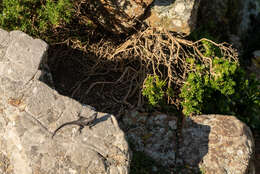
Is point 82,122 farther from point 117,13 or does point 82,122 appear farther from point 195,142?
point 117,13

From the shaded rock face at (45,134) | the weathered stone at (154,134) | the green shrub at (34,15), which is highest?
the green shrub at (34,15)

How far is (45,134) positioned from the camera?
3.39m

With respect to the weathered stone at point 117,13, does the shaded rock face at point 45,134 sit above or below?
below

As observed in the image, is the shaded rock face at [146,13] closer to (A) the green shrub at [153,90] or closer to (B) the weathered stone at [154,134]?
(A) the green shrub at [153,90]

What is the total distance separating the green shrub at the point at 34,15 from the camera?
482 cm

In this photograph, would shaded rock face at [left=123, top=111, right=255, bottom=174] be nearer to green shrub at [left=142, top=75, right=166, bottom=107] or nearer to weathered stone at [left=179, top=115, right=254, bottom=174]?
weathered stone at [left=179, top=115, right=254, bottom=174]

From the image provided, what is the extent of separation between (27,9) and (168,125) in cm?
285

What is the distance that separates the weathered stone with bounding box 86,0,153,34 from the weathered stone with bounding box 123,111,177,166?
4.85 feet

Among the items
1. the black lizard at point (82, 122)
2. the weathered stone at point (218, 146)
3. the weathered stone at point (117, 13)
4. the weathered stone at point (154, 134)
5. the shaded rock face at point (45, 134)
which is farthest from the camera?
the weathered stone at point (117, 13)

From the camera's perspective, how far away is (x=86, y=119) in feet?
11.3

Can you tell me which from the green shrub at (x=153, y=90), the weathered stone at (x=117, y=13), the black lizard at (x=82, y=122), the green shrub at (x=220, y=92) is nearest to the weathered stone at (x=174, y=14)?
the weathered stone at (x=117, y=13)

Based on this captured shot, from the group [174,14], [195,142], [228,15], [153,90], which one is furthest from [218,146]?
[228,15]

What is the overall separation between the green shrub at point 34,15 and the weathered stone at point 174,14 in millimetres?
1373

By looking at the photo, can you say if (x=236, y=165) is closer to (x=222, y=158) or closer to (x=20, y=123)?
(x=222, y=158)
